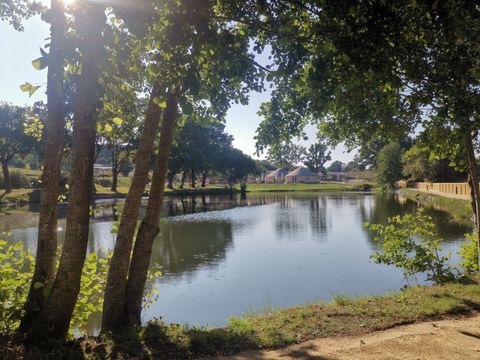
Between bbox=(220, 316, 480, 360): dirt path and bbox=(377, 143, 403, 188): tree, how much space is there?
70189mm

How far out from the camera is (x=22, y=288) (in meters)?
5.79

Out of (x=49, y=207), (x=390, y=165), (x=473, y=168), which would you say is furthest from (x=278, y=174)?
(x=49, y=207)

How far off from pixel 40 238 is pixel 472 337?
6000 mm

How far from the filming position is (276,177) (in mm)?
130375

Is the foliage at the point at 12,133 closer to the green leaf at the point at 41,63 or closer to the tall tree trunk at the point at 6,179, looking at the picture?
the tall tree trunk at the point at 6,179

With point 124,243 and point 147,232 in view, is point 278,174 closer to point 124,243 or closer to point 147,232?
point 147,232

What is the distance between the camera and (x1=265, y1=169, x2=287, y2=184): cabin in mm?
126750

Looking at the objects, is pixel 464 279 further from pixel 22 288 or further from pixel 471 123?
pixel 22 288

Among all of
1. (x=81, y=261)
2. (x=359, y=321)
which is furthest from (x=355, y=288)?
(x=81, y=261)

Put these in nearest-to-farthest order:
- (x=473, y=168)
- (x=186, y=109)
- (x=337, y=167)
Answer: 1. (x=186, y=109)
2. (x=473, y=168)
3. (x=337, y=167)

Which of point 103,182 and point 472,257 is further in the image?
point 103,182

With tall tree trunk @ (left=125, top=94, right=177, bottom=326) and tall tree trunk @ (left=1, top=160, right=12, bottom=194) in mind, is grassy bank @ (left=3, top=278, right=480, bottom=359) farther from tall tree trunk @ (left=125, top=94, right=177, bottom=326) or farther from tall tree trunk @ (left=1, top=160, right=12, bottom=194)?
tall tree trunk @ (left=1, top=160, right=12, bottom=194)

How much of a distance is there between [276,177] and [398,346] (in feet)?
412

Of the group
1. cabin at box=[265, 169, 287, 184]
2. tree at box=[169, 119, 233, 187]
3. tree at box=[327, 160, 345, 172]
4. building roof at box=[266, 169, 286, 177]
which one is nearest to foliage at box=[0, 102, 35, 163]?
tree at box=[169, 119, 233, 187]
